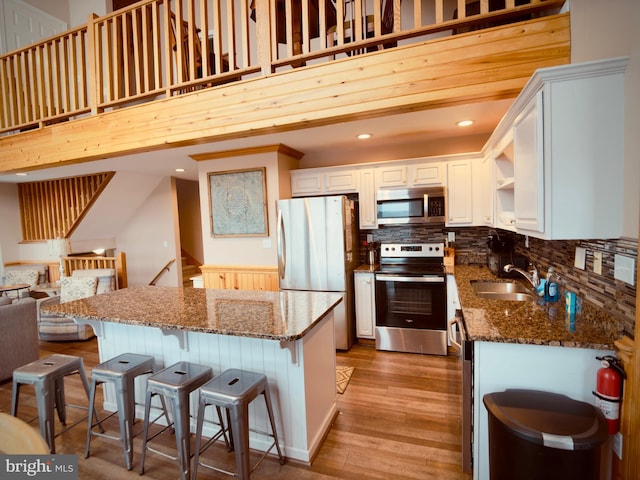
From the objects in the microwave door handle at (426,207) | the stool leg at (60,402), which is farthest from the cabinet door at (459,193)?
the stool leg at (60,402)

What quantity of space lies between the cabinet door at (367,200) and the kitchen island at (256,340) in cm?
169

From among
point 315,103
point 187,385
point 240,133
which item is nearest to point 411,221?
point 315,103

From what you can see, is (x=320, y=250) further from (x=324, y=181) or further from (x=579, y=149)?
(x=579, y=149)

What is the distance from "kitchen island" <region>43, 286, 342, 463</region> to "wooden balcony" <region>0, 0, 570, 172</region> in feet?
4.80

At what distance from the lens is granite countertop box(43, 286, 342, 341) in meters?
1.73

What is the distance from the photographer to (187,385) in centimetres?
178

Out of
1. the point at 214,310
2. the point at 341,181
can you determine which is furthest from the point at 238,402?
the point at 341,181

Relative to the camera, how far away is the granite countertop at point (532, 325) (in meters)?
1.49

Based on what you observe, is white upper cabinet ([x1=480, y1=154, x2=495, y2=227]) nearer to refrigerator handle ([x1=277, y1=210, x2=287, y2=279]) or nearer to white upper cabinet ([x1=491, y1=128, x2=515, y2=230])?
white upper cabinet ([x1=491, y1=128, x2=515, y2=230])

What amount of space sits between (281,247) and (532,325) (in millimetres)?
2514

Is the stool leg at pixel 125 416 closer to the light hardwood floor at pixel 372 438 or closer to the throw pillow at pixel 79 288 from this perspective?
the light hardwood floor at pixel 372 438

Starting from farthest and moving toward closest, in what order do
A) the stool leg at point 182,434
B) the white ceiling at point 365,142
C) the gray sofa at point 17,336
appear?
the gray sofa at point 17,336 < the white ceiling at point 365,142 < the stool leg at point 182,434

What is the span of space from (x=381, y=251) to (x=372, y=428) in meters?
2.15

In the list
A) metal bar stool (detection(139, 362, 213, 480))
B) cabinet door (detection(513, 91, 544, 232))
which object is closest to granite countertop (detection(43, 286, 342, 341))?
metal bar stool (detection(139, 362, 213, 480))
